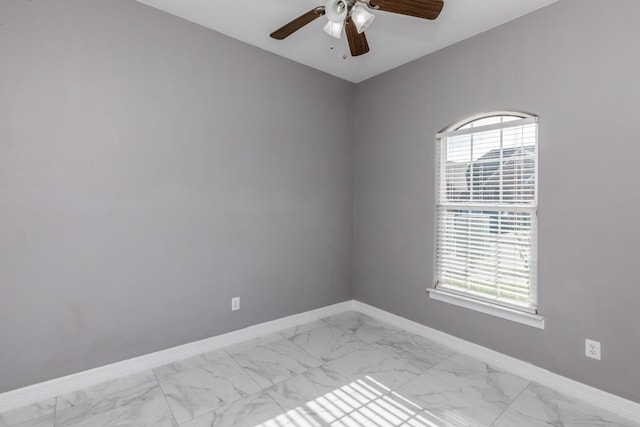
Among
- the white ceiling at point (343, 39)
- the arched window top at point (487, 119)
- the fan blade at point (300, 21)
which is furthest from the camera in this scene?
the arched window top at point (487, 119)

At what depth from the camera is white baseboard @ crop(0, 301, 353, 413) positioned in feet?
6.58

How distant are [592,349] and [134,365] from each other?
10.5 feet

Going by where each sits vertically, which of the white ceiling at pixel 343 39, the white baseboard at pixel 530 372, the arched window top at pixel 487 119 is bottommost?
the white baseboard at pixel 530 372

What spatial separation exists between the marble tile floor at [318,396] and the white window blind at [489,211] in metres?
0.65

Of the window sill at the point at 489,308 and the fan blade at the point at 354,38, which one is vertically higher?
the fan blade at the point at 354,38

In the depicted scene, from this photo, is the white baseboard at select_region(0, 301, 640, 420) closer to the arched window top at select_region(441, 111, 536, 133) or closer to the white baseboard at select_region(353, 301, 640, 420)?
the white baseboard at select_region(353, 301, 640, 420)

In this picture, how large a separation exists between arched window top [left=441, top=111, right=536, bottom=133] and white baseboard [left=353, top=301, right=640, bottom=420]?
6.10 ft

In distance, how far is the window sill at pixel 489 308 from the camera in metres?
2.37

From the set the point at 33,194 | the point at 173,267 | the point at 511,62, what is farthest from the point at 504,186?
the point at 33,194

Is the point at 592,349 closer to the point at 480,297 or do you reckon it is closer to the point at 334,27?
the point at 480,297

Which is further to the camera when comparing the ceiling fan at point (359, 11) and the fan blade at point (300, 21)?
the fan blade at point (300, 21)

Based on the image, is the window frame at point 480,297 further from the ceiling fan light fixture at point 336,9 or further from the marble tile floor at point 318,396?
the ceiling fan light fixture at point 336,9

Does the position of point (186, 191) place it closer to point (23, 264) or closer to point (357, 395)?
point (23, 264)

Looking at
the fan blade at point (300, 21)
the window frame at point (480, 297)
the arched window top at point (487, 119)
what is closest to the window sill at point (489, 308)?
the window frame at point (480, 297)
